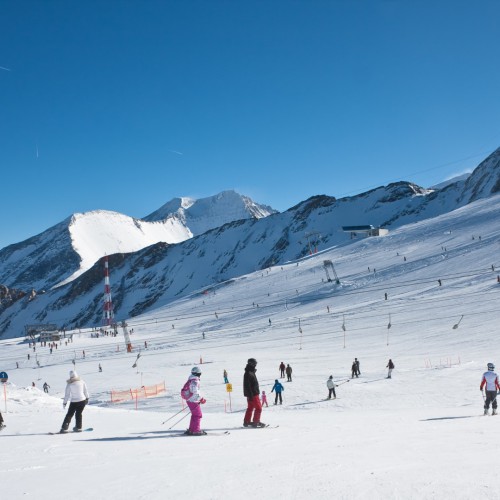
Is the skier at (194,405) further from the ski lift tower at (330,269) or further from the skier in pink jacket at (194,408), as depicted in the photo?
the ski lift tower at (330,269)

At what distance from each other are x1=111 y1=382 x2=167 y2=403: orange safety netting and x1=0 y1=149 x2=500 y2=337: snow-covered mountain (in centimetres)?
11498

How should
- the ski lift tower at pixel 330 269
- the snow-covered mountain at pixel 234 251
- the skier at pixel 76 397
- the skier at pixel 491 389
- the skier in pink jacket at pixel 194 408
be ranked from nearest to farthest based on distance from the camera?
the skier in pink jacket at pixel 194 408, the skier at pixel 76 397, the skier at pixel 491 389, the ski lift tower at pixel 330 269, the snow-covered mountain at pixel 234 251

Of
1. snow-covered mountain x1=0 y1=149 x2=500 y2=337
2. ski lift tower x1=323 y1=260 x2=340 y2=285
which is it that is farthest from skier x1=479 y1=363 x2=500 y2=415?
snow-covered mountain x1=0 y1=149 x2=500 y2=337

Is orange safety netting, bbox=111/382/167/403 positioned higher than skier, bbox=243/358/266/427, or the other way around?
skier, bbox=243/358/266/427

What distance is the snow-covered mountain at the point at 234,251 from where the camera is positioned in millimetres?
151750

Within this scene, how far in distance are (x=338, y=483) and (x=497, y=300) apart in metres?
38.5

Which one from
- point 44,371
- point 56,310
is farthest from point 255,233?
point 44,371

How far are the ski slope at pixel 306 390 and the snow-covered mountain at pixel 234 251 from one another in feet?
231

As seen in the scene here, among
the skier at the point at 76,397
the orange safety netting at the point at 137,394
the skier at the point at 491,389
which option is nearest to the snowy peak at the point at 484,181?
the orange safety netting at the point at 137,394

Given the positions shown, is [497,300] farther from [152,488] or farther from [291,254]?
[291,254]

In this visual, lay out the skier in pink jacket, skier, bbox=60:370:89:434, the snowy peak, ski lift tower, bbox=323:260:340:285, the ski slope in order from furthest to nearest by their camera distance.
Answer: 1. the snowy peak
2. ski lift tower, bbox=323:260:340:285
3. skier, bbox=60:370:89:434
4. the skier in pink jacket
5. the ski slope

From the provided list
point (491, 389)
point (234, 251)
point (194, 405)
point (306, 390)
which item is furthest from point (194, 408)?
point (234, 251)

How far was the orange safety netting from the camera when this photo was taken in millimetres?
26797

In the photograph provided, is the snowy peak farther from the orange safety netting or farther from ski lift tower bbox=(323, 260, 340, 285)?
the orange safety netting
